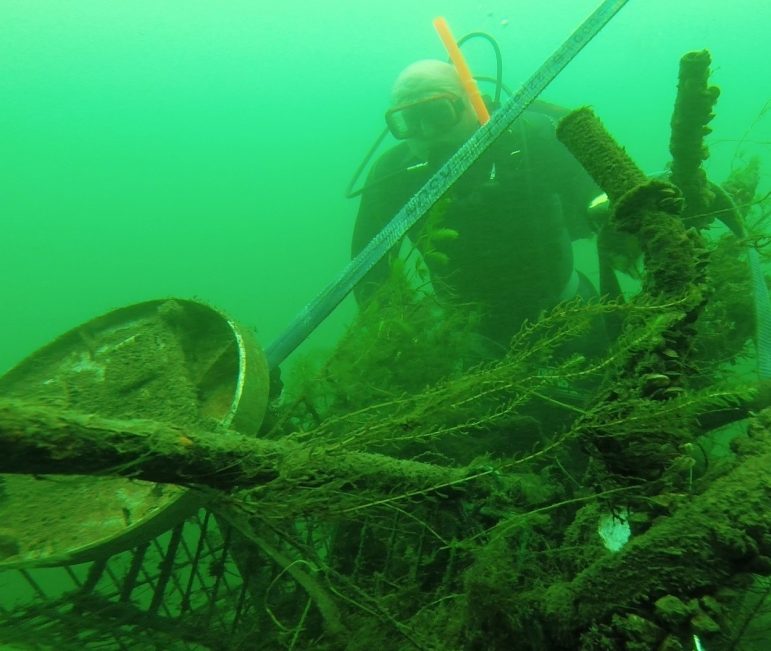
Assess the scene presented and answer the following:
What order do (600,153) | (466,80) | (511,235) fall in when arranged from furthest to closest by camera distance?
(466,80) < (511,235) < (600,153)

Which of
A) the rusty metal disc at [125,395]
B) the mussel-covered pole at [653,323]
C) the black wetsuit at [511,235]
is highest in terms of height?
the rusty metal disc at [125,395]

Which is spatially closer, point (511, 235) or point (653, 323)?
point (653, 323)

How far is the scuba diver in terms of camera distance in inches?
198

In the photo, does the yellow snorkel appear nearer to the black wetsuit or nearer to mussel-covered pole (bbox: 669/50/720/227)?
the black wetsuit

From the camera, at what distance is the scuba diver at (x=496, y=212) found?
502 cm

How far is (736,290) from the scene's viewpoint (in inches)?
138

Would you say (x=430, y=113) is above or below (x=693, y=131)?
above

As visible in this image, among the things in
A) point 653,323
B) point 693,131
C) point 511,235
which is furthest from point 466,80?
point 653,323

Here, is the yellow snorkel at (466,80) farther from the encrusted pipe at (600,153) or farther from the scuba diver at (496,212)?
the encrusted pipe at (600,153)

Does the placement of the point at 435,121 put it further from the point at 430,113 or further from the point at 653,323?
the point at 653,323

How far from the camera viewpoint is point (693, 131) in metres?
2.53

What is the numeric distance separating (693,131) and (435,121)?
10.1 ft

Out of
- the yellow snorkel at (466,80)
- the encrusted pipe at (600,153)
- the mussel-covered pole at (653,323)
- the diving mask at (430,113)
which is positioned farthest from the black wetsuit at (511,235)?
the mussel-covered pole at (653,323)

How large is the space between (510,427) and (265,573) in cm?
187
